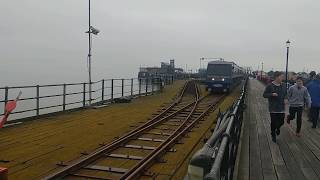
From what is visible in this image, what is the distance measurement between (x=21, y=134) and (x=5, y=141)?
1282mm

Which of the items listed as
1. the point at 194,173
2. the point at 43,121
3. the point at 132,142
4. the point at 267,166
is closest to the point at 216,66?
the point at 43,121

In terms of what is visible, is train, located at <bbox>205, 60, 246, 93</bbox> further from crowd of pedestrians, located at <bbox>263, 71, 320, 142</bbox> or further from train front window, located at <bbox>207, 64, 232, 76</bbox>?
crowd of pedestrians, located at <bbox>263, 71, 320, 142</bbox>

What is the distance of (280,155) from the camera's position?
31.2ft

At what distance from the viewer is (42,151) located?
1047 centimetres

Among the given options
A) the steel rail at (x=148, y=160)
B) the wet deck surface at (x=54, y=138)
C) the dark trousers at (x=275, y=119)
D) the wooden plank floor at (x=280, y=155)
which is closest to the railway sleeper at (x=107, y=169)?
the steel rail at (x=148, y=160)

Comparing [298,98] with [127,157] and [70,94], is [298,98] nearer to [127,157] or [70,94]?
[127,157]

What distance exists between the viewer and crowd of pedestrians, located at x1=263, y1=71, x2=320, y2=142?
11141 millimetres

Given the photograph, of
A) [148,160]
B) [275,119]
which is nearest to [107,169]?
[148,160]

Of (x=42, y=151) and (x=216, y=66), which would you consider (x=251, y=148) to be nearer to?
(x=42, y=151)

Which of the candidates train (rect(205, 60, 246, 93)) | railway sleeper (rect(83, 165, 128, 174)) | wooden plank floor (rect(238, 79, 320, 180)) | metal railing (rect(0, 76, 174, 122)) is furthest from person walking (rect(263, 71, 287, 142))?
train (rect(205, 60, 246, 93))

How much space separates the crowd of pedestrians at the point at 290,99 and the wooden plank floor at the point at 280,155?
0.43 m

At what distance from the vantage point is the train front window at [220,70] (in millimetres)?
38125

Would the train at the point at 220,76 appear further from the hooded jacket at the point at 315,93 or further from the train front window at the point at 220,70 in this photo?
the hooded jacket at the point at 315,93

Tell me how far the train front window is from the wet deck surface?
19579 millimetres
